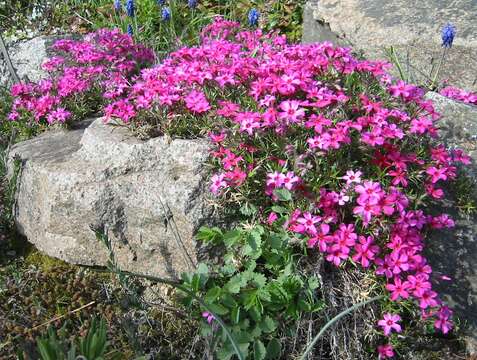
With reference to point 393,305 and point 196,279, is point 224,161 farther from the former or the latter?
point 393,305

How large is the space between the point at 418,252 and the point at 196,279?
1209 mm

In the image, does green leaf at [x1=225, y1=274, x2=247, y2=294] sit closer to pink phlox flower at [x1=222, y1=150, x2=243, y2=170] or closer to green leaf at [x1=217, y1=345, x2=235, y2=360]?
green leaf at [x1=217, y1=345, x2=235, y2=360]

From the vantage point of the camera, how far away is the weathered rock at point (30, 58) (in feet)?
18.1

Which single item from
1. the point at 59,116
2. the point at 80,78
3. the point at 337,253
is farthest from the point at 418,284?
the point at 80,78

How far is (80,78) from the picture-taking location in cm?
434

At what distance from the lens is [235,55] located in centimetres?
339

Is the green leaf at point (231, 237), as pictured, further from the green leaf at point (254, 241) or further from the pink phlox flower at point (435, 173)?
the pink phlox flower at point (435, 173)

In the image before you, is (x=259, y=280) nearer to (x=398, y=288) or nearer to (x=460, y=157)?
(x=398, y=288)

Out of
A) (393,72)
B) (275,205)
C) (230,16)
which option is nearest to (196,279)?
(275,205)

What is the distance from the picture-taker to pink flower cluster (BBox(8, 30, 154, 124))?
4.07m

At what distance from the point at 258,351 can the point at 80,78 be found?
2807mm

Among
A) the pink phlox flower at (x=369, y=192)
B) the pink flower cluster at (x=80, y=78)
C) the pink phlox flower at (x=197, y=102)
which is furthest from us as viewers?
the pink flower cluster at (x=80, y=78)

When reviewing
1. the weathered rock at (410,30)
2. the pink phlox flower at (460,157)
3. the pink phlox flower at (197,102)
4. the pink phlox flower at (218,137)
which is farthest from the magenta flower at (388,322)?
the weathered rock at (410,30)

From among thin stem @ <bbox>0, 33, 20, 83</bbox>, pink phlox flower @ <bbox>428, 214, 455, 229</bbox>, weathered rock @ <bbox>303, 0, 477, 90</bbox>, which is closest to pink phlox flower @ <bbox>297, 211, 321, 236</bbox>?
pink phlox flower @ <bbox>428, 214, 455, 229</bbox>
